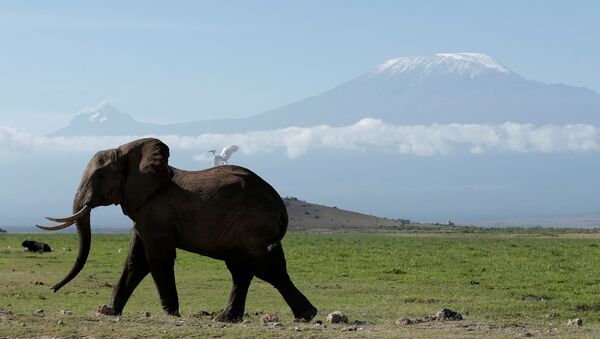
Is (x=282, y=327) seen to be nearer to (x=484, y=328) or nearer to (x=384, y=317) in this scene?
(x=484, y=328)

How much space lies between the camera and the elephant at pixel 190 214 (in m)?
16.1

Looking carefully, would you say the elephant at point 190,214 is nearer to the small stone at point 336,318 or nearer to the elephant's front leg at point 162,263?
the elephant's front leg at point 162,263

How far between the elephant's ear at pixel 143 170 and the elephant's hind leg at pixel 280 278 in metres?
1.92

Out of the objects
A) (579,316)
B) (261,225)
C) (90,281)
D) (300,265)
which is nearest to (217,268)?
(300,265)

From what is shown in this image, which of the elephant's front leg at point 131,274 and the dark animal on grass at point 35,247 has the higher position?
the dark animal on grass at point 35,247

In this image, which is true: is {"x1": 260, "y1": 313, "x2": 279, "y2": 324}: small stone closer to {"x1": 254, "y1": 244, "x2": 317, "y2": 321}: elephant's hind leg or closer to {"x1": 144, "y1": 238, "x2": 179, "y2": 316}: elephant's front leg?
{"x1": 254, "y1": 244, "x2": 317, "y2": 321}: elephant's hind leg

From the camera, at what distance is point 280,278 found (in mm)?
16328

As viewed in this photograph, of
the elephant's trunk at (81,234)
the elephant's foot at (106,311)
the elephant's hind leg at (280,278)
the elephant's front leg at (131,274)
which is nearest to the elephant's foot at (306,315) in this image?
the elephant's hind leg at (280,278)

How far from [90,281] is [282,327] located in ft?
44.0

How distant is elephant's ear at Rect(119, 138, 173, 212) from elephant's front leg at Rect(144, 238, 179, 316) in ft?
2.06

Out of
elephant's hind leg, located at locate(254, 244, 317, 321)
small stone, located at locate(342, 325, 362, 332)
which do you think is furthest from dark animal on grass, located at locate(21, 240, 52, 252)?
small stone, located at locate(342, 325, 362, 332)

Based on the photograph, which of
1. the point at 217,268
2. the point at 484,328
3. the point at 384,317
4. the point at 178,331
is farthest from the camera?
the point at 217,268

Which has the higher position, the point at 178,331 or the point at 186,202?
the point at 186,202

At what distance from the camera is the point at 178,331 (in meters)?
13.9
